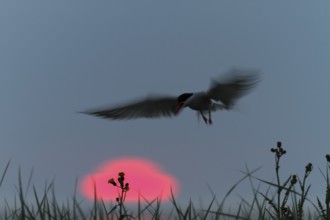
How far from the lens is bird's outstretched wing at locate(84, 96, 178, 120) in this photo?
7.90 meters

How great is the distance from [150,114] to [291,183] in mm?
5616

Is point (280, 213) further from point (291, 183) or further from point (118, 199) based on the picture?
point (118, 199)

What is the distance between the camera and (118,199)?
3203 mm

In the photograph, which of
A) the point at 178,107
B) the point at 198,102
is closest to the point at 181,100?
the point at 178,107

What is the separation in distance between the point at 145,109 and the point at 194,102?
1385 millimetres

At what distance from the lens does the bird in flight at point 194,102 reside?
24.6 ft

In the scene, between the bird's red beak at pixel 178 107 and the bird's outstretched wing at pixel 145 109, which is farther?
the bird's red beak at pixel 178 107

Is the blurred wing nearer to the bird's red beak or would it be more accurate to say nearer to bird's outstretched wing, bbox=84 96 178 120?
bird's outstretched wing, bbox=84 96 178 120

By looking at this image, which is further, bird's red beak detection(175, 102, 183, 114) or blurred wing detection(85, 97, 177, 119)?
bird's red beak detection(175, 102, 183, 114)

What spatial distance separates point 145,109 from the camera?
8.73m

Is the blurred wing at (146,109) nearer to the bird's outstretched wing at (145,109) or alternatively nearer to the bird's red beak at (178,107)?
the bird's outstretched wing at (145,109)

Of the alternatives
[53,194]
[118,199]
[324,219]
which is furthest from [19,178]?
[324,219]

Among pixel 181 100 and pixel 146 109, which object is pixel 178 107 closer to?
pixel 181 100

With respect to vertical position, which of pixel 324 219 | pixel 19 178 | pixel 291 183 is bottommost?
pixel 324 219
